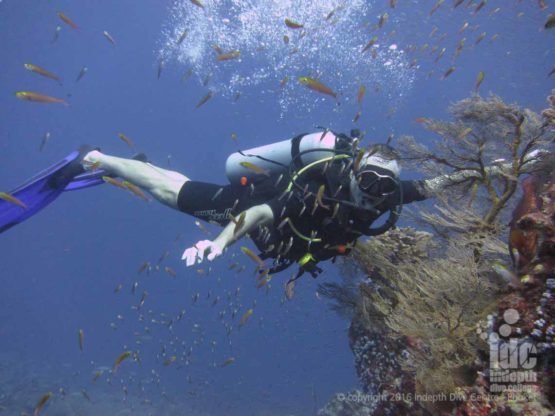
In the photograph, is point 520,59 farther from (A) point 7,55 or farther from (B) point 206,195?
(A) point 7,55

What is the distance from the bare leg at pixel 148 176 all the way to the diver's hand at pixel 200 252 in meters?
2.86

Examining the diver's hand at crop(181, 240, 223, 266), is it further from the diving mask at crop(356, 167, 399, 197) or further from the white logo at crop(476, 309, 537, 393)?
the white logo at crop(476, 309, 537, 393)

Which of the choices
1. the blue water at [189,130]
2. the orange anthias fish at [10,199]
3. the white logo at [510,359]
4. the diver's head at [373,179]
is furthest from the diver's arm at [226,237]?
the orange anthias fish at [10,199]

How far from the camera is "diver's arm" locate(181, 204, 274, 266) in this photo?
2941 millimetres

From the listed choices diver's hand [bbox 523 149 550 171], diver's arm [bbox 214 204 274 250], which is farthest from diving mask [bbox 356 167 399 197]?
diver's hand [bbox 523 149 550 171]

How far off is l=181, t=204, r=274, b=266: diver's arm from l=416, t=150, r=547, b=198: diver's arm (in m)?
2.12

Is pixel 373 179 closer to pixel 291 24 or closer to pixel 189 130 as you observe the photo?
pixel 291 24

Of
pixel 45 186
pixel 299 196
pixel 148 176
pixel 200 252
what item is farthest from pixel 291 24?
pixel 200 252

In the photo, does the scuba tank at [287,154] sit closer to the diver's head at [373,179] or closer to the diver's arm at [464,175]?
the diver's head at [373,179]

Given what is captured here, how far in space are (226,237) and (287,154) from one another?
227 cm

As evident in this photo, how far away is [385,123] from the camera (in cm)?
7481

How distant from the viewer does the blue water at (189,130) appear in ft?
91.4

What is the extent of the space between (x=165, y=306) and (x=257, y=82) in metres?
42.3

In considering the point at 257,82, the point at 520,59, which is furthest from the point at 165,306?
the point at 520,59
